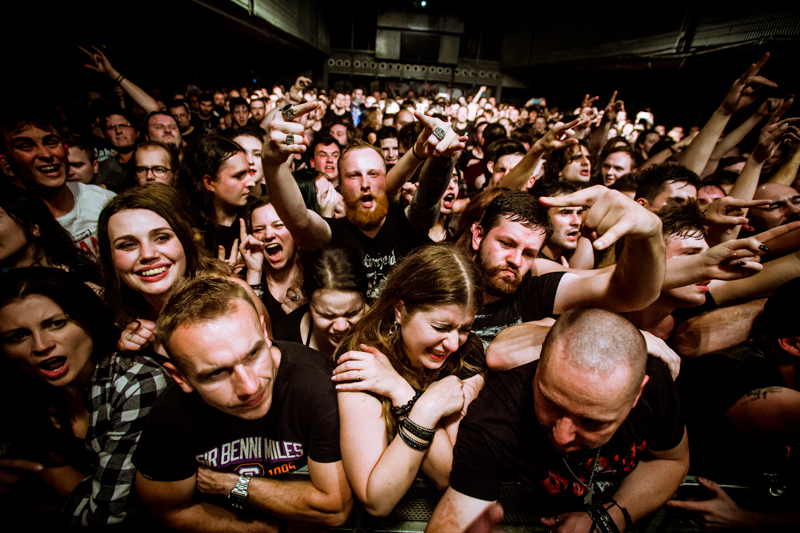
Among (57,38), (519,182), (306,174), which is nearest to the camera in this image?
(519,182)

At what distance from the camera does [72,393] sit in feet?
6.05

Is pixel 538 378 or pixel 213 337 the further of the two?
pixel 538 378

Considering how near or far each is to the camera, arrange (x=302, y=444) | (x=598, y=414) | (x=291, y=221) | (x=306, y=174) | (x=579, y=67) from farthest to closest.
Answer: (x=579, y=67), (x=306, y=174), (x=291, y=221), (x=302, y=444), (x=598, y=414)

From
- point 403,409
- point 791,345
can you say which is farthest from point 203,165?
point 791,345

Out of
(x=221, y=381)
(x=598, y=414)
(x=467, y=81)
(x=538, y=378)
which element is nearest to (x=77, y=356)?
(x=221, y=381)

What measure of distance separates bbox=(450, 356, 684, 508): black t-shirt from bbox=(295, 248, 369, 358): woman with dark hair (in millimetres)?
885

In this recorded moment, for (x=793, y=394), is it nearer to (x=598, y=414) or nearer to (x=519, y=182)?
(x=598, y=414)

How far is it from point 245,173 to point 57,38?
6.71 m

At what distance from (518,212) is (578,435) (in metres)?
1.34

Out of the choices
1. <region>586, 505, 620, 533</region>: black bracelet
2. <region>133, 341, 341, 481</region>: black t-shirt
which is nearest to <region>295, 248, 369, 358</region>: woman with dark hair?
<region>133, 341, 341, 481</region>: black t-shirt

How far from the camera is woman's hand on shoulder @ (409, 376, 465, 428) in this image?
1448 millimetres

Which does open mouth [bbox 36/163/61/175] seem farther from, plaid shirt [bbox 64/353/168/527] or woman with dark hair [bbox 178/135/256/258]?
plaid shirt [bbox 64/353/168/527]

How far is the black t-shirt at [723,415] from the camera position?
167cm

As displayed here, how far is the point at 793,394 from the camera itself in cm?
150
